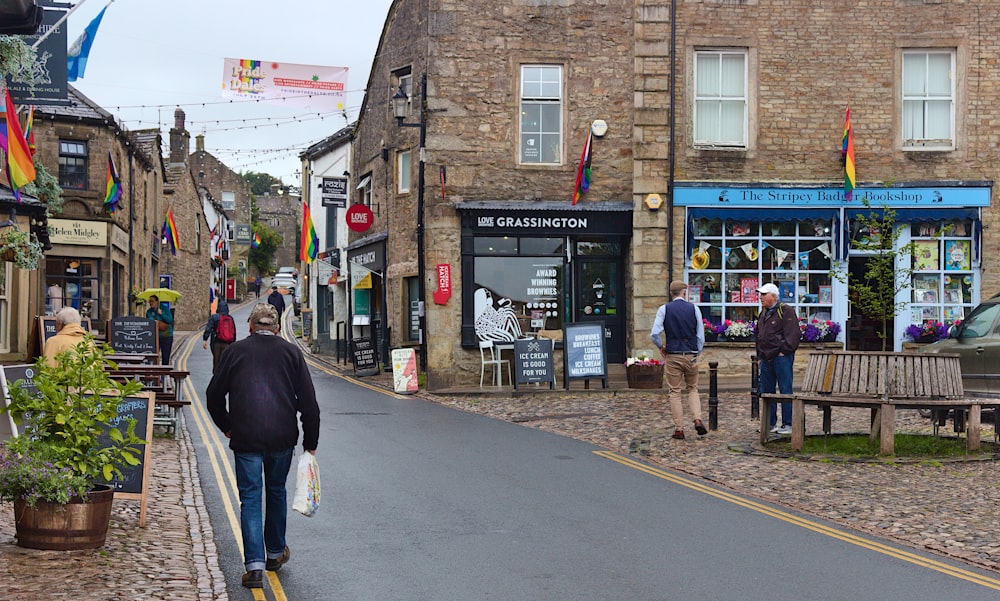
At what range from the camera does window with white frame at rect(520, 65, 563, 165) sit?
23.6 m

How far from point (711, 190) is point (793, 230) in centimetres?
207

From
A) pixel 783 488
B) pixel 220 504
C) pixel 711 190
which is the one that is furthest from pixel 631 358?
pixel 220 504

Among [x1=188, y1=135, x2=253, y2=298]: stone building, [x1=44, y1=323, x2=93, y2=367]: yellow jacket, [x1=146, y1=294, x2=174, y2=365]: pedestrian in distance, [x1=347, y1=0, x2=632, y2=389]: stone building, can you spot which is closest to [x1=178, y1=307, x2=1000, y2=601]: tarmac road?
[x1=44, y1=323, x2=93, y2=367]: yellow jacket

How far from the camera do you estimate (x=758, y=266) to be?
23641 mm

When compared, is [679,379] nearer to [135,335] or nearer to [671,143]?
[671,143]

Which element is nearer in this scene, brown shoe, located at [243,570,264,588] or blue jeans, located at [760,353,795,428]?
brown shoe, located at [243,570,264,588]

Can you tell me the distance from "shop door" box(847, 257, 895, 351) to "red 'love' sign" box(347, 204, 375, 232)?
41.8 ft

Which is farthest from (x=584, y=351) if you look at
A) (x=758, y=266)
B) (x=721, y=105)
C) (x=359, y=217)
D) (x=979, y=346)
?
(x=359, y=217)

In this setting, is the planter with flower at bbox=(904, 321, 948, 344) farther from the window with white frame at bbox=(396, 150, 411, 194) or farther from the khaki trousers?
the window with white frame at bbox=(396, 150, 411, 194)

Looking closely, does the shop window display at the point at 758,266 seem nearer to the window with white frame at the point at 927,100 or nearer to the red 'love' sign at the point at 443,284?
the window with white frame at the point at 927,100

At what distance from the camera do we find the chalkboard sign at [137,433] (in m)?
8.86

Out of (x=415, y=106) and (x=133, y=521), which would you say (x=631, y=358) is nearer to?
(x=415, y=106)

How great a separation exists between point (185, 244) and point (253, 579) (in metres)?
52.5

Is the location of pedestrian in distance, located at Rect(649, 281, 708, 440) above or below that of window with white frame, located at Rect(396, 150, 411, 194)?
below
